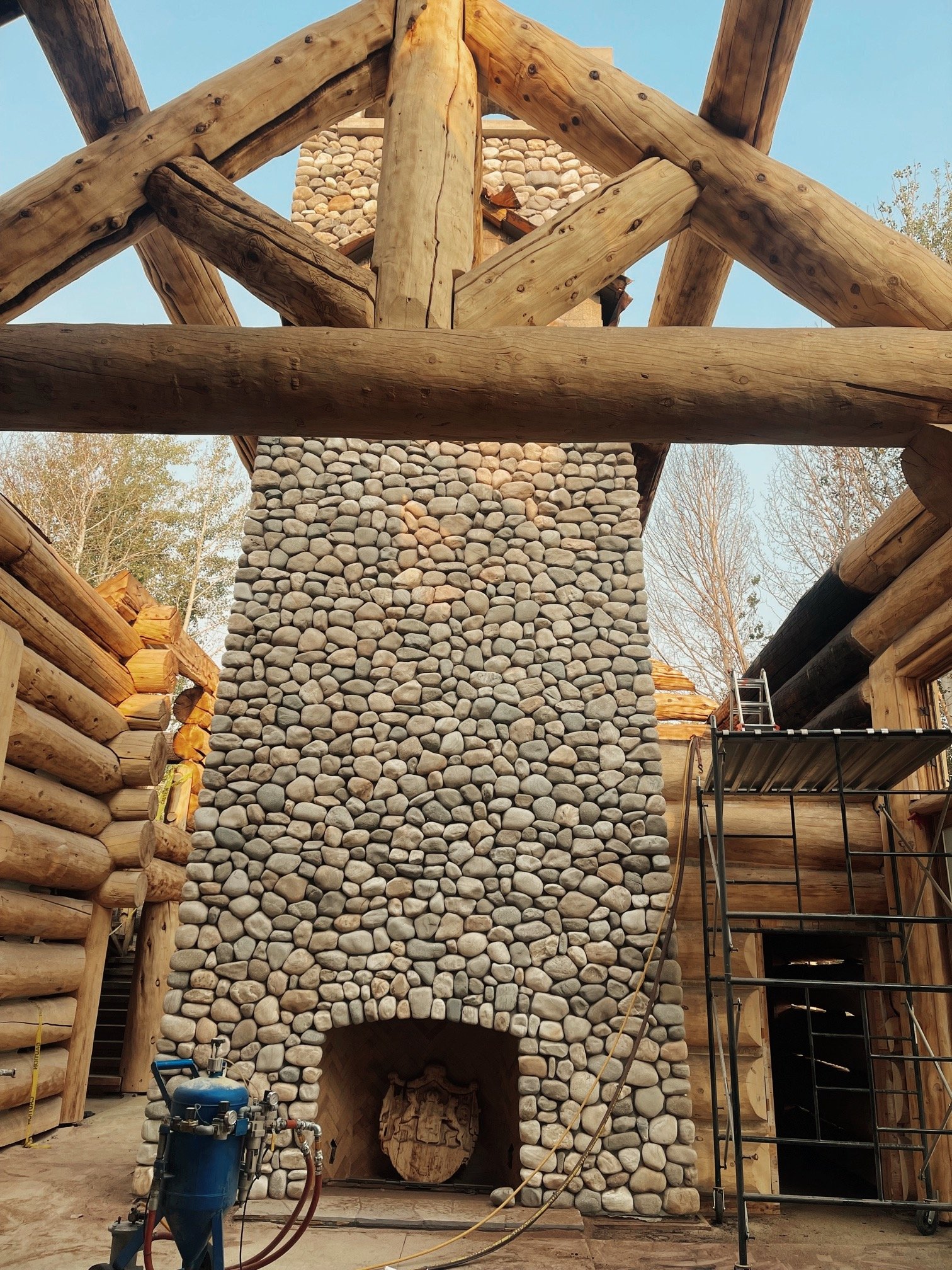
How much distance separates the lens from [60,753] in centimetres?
798

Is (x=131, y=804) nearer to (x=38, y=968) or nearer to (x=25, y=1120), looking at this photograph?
(x=38, y=968)

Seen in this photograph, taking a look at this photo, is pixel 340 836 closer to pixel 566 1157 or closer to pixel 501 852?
pixel 501 852

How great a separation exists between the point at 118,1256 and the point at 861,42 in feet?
37.8

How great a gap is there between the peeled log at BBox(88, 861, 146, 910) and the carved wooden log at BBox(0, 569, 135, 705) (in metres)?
1.85

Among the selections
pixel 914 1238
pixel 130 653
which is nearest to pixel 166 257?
pixel 130 653

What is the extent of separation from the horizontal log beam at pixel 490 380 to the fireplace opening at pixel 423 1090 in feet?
17.0

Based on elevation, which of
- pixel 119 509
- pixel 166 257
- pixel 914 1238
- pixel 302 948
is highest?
pixel 119 509

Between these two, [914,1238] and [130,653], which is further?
[130,653]

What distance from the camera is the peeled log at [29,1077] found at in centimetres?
711

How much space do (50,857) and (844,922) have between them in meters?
6.58

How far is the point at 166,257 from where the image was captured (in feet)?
16.0

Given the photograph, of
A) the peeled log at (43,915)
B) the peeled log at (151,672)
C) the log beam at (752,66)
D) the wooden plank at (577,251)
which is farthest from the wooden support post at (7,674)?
the peeled log at (151,672)

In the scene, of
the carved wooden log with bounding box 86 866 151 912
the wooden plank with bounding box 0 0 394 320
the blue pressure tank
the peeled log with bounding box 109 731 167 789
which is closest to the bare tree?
the peeled log with bounding box 109 731 167 789

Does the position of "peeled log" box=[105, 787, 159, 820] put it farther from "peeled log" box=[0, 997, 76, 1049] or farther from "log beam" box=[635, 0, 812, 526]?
"log beam" box=[635, 0, 812, 526]
